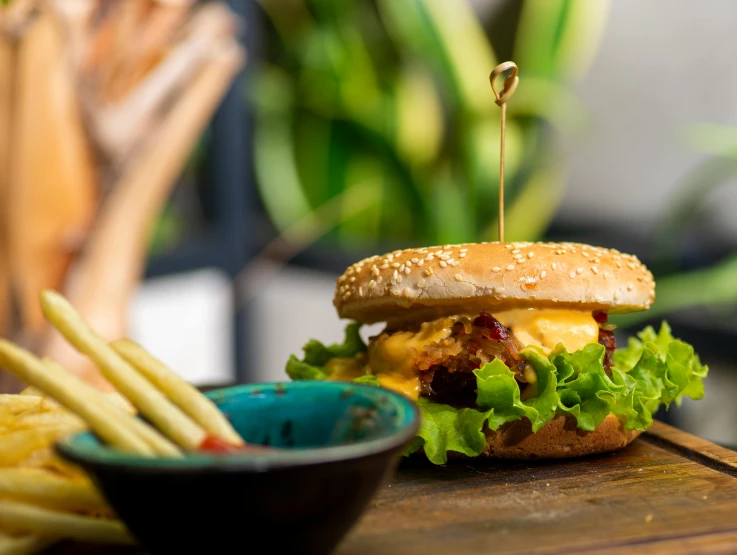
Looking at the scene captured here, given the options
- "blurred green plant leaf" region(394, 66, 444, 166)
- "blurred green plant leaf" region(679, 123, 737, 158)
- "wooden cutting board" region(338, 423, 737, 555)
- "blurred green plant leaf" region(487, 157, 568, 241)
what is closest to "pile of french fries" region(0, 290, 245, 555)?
"wooden cutting board" region(338, 423, 737, 555)

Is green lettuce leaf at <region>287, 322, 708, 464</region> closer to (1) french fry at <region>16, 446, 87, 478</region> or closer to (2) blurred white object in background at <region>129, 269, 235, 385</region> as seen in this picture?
(1) french fry at <region>16, 446, 87, 478</region>

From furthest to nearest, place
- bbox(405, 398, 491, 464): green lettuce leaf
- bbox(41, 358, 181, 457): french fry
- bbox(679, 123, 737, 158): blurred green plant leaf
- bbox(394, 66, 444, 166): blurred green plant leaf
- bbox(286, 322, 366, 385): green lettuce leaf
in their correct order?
1. bbox(394, 66, 444, 166): blurred green plant leaf
2. bbox(679, 123, 737, 158): blurred green plant leaf
3. bbox(286, 322, 366, 385): green lettuce leaf
4. bbox(405, 398, 491, 464): green lettuce leaf
5. bbox(41, 358, 181, 457): french fry

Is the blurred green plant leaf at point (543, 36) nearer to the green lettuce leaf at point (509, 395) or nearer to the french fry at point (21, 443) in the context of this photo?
the green lettuce leaf at point (509, 395)

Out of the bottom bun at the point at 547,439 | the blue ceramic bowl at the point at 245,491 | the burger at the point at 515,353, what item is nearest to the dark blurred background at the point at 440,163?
the burger at the point at 515,353

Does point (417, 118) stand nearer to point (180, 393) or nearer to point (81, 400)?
point (180, 393)

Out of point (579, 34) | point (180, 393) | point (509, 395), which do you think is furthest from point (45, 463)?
point (579, 34)

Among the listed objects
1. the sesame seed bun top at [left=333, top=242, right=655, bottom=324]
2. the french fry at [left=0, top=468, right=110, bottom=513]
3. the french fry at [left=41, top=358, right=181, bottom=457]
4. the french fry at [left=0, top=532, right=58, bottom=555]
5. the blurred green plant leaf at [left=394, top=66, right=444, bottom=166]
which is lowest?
the french fry at [left=0, top=532, right=58, bottom=555]
